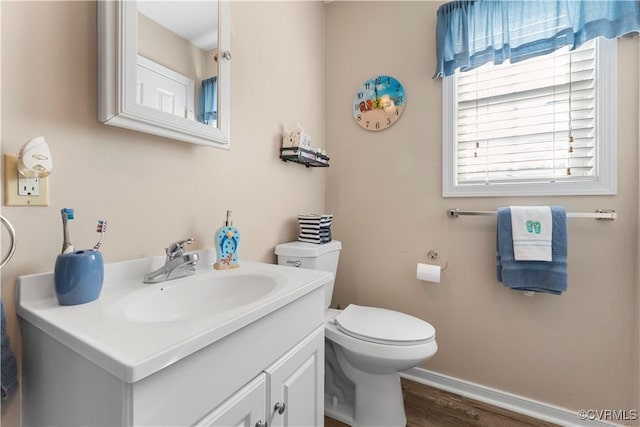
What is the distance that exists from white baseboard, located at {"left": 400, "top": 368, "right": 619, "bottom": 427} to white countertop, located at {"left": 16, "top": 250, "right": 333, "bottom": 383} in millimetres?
1270

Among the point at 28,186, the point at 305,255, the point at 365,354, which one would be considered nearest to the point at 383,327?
the point at 365,354

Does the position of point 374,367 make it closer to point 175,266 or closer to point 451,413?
point 451,413

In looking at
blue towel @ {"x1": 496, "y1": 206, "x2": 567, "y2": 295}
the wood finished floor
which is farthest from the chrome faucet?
blue towel @ {"x1": 496, "y1": 206, "x2": 567, "y2": 295}

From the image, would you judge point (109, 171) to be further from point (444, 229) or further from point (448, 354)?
point (448, 354)

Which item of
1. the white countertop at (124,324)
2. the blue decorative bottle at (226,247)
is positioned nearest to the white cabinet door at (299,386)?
the white countertop at (124,324)

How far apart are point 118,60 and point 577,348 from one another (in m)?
2.20

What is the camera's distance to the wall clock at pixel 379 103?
176 centimetres

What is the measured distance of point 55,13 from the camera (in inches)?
29.6

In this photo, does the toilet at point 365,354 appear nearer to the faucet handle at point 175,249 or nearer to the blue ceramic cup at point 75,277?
the faucet handle at point 175,249

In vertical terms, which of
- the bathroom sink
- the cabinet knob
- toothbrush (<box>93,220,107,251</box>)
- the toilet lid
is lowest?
the cabinet knob

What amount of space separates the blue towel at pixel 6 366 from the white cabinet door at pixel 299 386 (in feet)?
1.92

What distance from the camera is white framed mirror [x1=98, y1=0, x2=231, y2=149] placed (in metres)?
0.80

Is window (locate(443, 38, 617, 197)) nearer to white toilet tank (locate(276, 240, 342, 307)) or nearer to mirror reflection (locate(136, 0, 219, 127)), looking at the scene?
white toilet tank (locate(276, 240, 342, 307))

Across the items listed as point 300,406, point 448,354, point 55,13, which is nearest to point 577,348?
point 448,354
